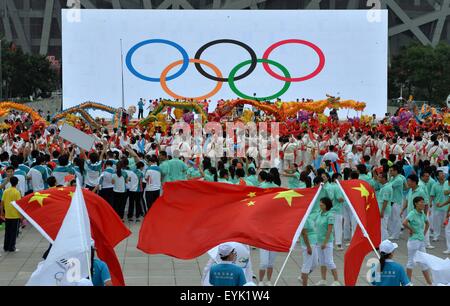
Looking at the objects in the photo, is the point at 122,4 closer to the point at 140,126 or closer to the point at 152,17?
the point at 152,17

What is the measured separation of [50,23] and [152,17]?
27.1m

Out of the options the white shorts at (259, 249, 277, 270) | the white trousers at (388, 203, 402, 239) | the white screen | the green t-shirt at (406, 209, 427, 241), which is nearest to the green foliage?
the white screen

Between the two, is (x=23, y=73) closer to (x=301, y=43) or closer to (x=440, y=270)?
(x=301, y=43)

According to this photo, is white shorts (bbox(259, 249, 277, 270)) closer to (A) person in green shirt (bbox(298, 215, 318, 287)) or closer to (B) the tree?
(A) person in green shirt (bbox(298, 215, 318, 287))

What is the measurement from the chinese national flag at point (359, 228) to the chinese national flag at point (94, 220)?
2.21 meters

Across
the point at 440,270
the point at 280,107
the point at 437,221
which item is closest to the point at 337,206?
the point at 437,221

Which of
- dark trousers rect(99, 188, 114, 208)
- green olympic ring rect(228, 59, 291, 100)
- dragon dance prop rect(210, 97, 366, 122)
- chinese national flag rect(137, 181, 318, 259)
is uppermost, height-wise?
green olympic ring rect(228, 59, 291, 100)

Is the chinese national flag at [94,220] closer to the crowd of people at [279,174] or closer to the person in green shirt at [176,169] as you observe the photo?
the crowd of people at [279,174]

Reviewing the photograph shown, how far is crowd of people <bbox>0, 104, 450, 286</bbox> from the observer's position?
10273 millimetres

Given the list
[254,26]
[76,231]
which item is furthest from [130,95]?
[76,231]

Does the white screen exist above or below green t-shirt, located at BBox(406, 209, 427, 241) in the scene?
above

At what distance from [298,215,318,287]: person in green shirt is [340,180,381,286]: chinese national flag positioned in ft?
4.12

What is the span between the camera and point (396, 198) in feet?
45.4

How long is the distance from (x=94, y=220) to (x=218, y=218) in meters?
1.24
